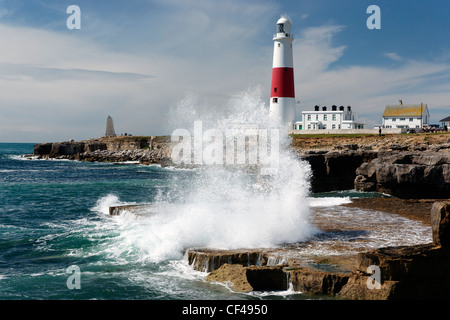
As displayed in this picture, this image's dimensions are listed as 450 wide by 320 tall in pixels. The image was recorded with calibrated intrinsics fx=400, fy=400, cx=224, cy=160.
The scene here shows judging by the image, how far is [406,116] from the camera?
184 feet

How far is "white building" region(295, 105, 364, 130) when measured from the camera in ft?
177

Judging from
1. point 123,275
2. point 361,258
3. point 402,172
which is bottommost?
point 123,275

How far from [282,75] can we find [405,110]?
27904 millimetres

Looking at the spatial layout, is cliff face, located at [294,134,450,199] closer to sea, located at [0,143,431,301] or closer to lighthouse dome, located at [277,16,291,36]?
sea, located at [0,143,431,301]

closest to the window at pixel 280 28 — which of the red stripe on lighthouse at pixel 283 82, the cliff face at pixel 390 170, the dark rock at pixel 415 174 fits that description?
the red stripe on lighthouse at pixel 283 82

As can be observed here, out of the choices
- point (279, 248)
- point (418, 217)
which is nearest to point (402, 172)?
point (418, 217)

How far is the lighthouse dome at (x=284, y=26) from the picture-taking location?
38075 mm

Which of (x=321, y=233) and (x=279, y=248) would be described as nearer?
(x=279, y=248)

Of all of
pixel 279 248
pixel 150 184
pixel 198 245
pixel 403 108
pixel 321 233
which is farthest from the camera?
pixel 403 108

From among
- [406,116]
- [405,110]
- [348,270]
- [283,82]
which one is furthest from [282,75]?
[348,270]

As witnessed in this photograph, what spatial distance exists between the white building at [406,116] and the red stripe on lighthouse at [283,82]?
972 inches
